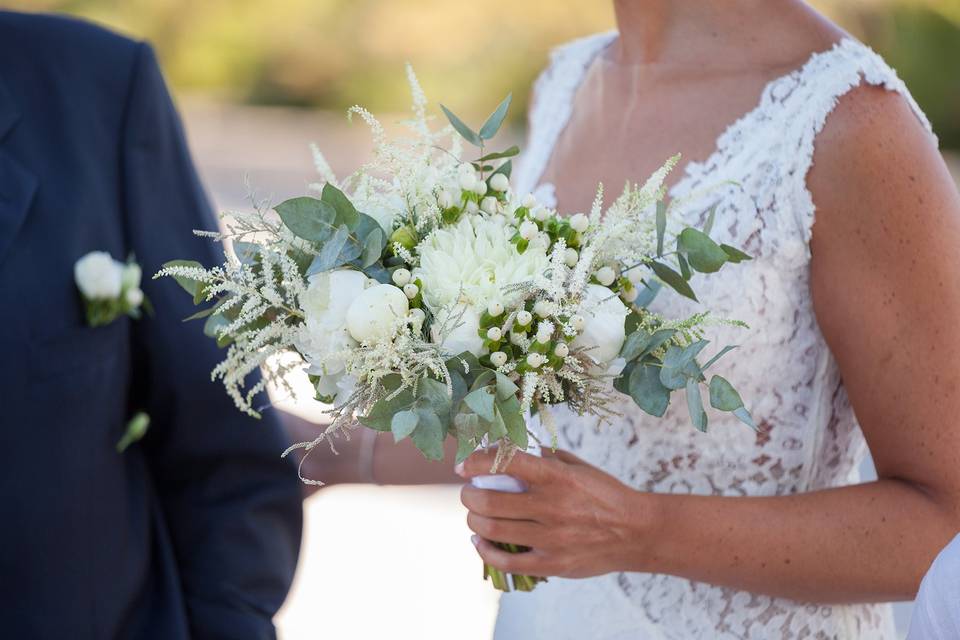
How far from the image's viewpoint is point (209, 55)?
15.6 m

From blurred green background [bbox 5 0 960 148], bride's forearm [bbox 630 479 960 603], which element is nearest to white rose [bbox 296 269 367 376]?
bride's forearm [bbox 630 479 960 603]

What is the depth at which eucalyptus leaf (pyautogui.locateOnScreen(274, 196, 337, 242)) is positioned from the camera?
1574 mm

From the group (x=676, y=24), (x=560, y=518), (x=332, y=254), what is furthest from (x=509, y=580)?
(x=676, y=24)

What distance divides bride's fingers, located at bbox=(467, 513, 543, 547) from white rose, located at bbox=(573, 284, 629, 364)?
36 cm

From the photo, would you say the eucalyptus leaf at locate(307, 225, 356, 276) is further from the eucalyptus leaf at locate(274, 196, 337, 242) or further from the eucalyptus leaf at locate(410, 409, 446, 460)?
the eucalyptus leaf at locate(410, 409, 446, 460)

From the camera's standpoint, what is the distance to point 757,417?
2018 mm

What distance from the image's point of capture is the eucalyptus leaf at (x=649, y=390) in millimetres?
1606

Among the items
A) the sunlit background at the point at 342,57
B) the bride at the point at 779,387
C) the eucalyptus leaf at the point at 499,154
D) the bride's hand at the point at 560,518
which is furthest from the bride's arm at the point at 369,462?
the sunlit background at the point at 342,57

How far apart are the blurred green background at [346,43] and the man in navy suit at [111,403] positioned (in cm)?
1188

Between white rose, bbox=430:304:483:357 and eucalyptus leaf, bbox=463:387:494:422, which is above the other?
white rose, bbox=430:304:483:357

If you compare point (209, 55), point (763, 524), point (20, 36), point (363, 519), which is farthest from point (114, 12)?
point (763, 524)

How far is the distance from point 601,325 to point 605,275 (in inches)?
4.3

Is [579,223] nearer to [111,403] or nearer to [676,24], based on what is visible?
[676,24]

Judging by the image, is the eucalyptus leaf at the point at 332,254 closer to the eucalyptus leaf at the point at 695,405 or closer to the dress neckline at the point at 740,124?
the eucalyptus leaf at the point at 695,405
